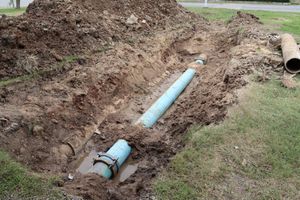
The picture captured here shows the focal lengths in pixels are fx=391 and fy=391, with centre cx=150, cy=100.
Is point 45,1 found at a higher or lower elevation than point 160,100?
higher

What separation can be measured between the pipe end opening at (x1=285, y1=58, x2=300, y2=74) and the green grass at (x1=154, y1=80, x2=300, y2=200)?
2146mm

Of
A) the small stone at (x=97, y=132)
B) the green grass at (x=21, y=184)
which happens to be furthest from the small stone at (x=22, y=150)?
the small stone at (x=97, y=132)

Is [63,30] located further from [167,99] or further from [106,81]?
[167,99]

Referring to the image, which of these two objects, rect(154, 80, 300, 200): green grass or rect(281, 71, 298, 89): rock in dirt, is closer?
rect(154, 80, 300, 200): green grass

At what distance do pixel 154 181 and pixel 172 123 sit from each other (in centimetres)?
278

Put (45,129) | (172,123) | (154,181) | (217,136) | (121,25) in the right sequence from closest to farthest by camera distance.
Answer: (154,181)
(217,136)
(45,129)
(172,123)
(121,25)

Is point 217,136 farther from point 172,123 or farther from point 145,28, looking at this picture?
point 145,28

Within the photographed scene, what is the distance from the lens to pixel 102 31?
11875mm

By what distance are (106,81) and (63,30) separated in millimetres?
2503

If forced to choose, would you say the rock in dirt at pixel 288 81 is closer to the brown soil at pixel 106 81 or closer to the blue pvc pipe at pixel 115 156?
the brown soil at pixel 106 81

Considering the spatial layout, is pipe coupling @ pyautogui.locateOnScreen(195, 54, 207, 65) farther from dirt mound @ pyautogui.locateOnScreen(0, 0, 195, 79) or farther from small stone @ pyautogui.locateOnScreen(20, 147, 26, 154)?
small stone @ pyautogui.locateOnScreen(20, 147, 26, 154)

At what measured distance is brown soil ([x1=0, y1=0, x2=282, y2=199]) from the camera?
718 centimetres

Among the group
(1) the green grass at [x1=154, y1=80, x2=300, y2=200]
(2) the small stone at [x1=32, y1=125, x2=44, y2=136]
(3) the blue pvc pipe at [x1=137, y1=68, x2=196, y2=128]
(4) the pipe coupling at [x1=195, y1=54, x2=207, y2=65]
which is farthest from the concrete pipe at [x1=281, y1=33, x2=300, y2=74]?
(2) the small stone at [x1=32, y1=125, x2=44, y2=136]

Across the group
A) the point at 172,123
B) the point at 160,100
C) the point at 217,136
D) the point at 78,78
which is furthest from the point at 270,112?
the point at 78,78
